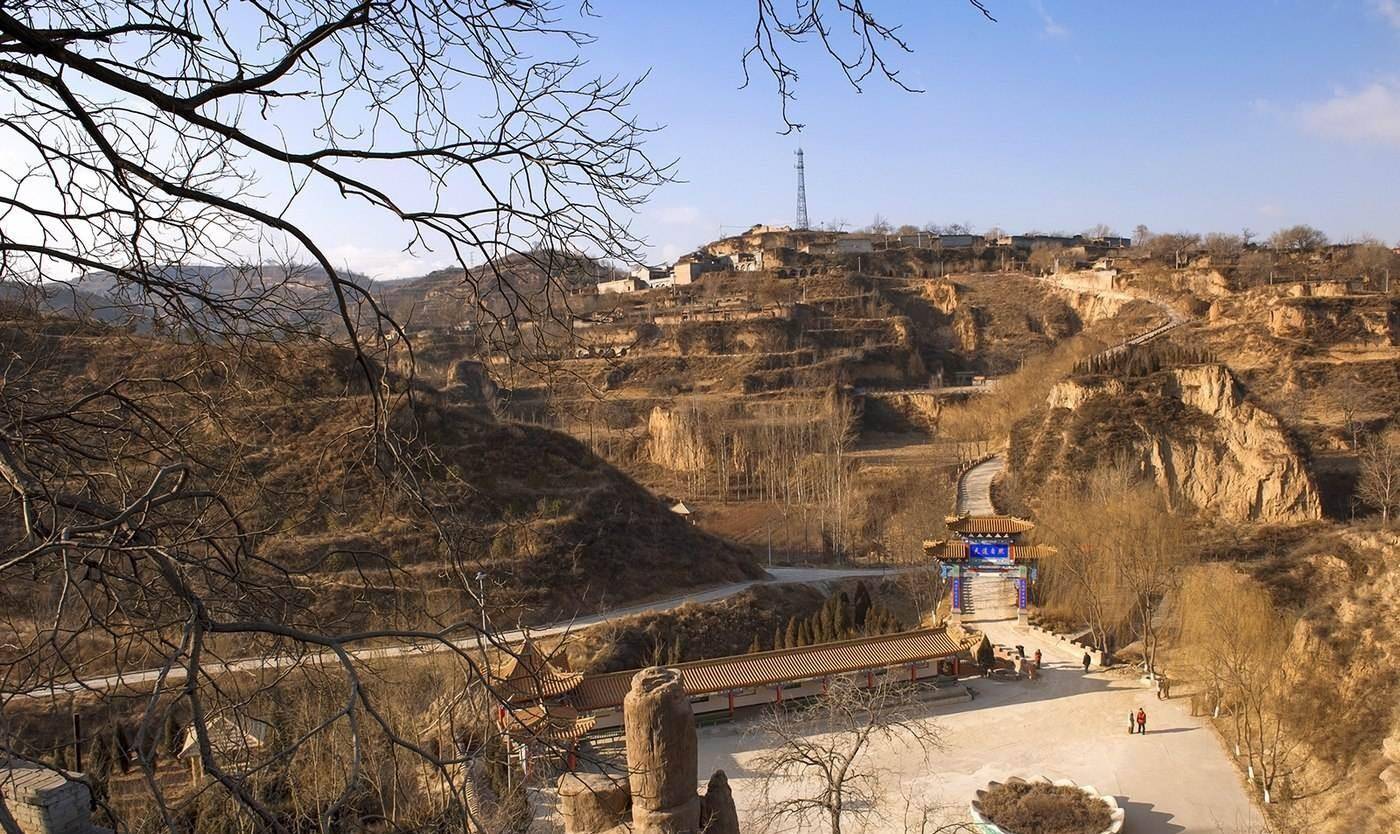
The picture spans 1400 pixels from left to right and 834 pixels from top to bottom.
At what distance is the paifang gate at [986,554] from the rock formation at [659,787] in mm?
18002

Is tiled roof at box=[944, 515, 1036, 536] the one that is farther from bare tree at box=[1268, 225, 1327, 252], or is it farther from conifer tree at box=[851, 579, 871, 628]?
bare tree at box=[1268, 225, 1327, 252]

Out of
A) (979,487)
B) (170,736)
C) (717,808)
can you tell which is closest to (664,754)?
(717,808)

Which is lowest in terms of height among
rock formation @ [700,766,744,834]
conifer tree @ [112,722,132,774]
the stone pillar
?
rock formation @ [700,766,744,834]

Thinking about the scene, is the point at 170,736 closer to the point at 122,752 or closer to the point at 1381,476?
the point at 122,752

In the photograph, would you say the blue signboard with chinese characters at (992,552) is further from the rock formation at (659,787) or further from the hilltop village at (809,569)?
the rock formation at (659,787)

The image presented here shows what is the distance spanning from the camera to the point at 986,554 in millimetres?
24812

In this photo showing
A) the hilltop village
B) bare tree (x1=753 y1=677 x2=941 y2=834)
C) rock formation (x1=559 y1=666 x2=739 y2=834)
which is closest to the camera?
the hilltop village

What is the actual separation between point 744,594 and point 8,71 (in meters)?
25.2

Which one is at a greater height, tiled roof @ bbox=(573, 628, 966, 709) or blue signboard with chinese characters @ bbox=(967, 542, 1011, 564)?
blue signboard with chinese characters @ bbox=(967, 542, 1011, 564)

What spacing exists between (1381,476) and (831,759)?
26966 mm

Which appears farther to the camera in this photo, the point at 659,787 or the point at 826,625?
the point at 826,625

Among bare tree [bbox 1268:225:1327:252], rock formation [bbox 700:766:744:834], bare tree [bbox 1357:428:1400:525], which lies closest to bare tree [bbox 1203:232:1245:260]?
bare tree [bbox 1268:225:1327:252]

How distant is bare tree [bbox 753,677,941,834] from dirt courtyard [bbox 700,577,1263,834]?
0.29m

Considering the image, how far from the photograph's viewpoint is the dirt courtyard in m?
13.8
